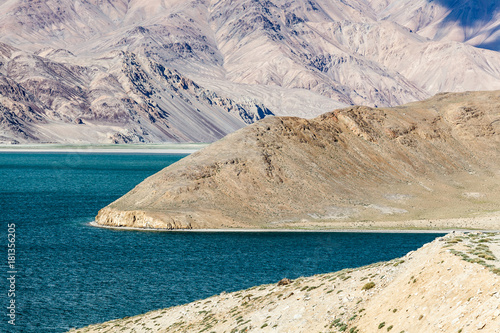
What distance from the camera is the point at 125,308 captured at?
48.0 metres

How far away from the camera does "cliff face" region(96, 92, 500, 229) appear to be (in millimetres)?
95375

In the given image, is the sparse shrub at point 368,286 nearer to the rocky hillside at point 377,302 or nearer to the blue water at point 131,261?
the rocky hillside at point 377,302

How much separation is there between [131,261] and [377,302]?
37.8 meters

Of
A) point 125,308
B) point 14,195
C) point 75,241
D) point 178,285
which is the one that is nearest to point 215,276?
point 178,285

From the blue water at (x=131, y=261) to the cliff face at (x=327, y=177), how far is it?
8.57 m

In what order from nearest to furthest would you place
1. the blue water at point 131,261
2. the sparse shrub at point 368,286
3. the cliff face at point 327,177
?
the sparse shrub at point 368,286 → the blue water at point 131,261 → the cliff face at point 327,177

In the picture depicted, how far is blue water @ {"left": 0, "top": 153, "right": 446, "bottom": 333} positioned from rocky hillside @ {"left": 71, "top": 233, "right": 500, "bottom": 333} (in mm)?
6107

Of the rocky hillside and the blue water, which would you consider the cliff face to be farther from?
the rocky hillside

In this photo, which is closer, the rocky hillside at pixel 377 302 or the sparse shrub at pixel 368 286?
the rocky hillside at pixel 377 302

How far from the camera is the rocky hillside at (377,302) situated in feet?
91.0

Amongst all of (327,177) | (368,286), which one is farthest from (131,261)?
(327,177)

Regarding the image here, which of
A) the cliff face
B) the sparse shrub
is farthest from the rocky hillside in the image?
the cliff face

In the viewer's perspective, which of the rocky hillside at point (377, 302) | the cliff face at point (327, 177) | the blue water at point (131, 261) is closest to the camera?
the rocky hillside at point (377, 302)

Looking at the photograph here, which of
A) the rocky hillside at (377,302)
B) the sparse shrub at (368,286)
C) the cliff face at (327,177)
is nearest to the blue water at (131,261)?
the rocky hillside at (377,302)
